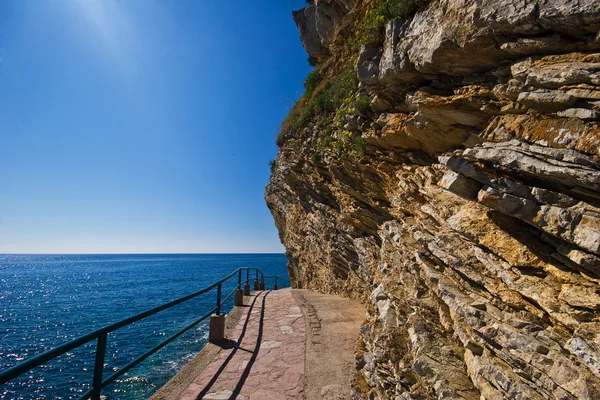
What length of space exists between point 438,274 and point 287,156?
1223cm

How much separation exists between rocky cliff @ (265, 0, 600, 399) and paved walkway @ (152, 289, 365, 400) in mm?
849

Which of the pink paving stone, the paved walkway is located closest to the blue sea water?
the paved walkway

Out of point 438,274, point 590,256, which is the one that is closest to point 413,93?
point 438,274

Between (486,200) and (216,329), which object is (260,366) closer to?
(216,329)

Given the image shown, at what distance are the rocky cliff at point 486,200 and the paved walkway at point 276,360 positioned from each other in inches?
33.4

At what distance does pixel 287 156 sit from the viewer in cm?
1537

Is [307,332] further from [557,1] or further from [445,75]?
[557,1]

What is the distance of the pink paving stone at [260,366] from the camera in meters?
4.47

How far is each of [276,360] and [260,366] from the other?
35 centimetres

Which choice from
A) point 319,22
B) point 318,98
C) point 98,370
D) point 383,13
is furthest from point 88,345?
point 383,13

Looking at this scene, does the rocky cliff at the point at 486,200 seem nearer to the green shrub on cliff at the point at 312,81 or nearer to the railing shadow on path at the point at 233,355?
the railing shadow on path at the point at 233,355

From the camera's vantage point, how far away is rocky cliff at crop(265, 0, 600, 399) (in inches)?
98.3

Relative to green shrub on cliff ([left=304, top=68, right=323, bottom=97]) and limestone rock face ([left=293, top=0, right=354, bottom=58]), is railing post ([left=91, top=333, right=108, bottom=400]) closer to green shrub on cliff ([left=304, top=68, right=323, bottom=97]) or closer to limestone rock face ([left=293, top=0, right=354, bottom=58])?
limestone rock face ([left=293, top=0, right=354, bottom=58])

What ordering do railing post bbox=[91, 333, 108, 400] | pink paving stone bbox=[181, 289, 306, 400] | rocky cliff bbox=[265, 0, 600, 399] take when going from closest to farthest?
rocky cliff bbox=[265, 0, 600, 399]
railing post bbox=[91, 333, 108, 400]
pink paving stone bbox=[181, 289, 306, 400]
